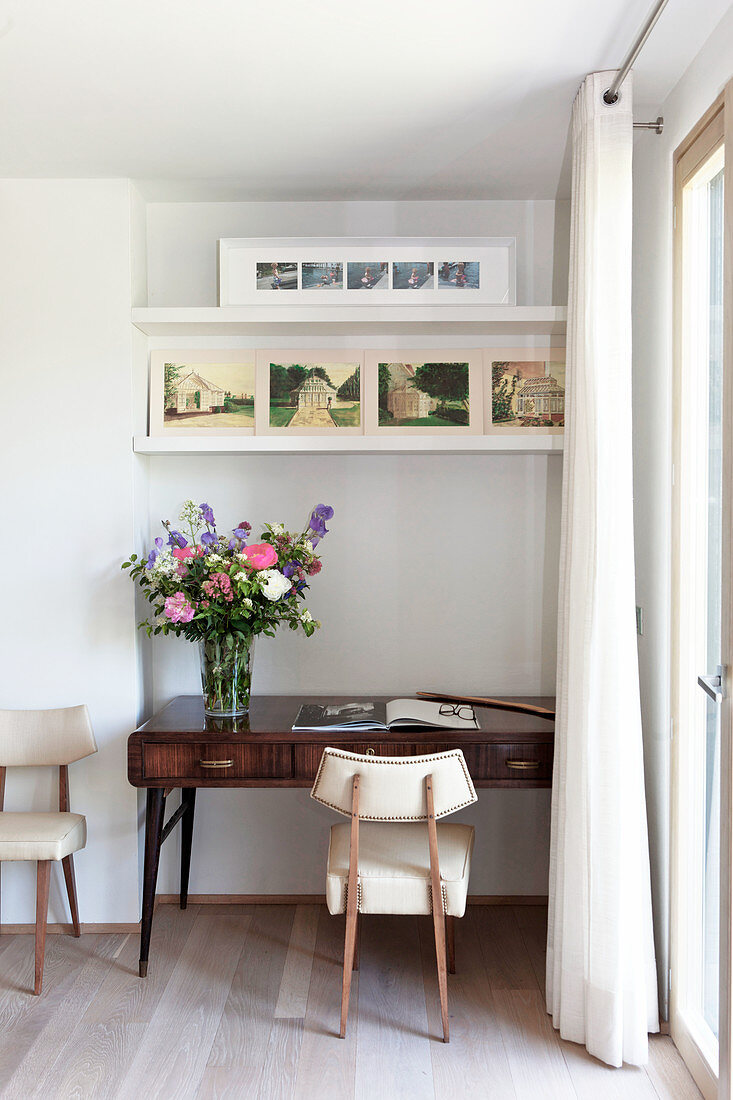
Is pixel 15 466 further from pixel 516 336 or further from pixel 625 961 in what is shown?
pixel 625 961

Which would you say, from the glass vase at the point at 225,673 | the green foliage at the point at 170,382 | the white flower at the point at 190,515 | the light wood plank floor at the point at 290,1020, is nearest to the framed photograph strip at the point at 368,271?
the green foliage at the point at 170,382

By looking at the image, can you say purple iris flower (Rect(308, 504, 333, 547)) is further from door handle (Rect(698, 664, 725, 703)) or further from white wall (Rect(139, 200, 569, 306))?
door handle (Rect(698, 664, 725, 703))

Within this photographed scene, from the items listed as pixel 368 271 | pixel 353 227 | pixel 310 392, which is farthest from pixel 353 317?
pixel 353 227

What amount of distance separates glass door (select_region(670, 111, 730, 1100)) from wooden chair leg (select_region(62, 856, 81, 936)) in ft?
6.33

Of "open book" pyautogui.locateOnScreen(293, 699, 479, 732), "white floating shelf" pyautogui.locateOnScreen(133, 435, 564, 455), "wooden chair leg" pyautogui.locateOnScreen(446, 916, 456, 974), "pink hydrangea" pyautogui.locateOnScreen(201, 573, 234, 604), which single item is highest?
"white floating shelf" pyautogui.locateOnScreen(133, 435, 564, 455)

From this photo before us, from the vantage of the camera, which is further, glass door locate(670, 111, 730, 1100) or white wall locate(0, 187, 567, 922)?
white wall locate(0, 187, 567, 922)

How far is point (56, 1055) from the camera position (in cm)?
230

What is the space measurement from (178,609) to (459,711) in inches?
38.2

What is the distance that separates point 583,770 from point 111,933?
5.94 ft

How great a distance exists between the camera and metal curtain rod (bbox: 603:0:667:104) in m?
1.88

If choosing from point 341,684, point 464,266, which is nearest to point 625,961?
point 341,684

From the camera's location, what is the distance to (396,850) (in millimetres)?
2477

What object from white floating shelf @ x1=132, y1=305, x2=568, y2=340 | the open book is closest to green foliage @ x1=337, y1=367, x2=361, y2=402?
white floating shelf @ x1=132, y1=305, x2=568, y2=340

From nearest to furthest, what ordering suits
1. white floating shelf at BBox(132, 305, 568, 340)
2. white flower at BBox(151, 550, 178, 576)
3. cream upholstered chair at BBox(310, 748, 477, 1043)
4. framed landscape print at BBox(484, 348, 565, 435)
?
cream upholstered chair at BBox(310, 748, 477, 1043)
white flower at BBox(151, 550, 178, 576)
white floating shelf at BBox(132, 305, 568, 340)
framed landscape print at BBox(484, 348, 565, 435)
